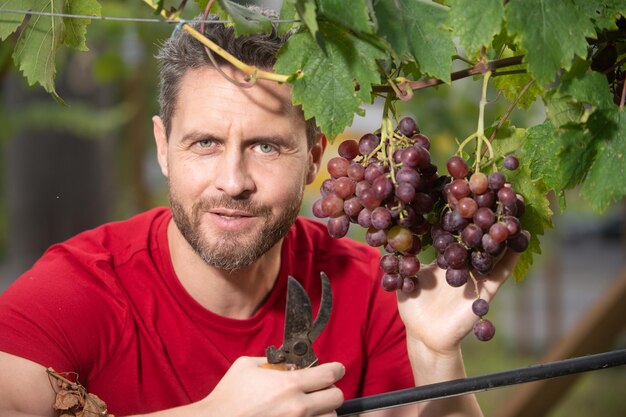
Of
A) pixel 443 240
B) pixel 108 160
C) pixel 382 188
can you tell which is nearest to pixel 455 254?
pixel 443 240

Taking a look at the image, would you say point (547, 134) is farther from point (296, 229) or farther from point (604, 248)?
point (604, 248)

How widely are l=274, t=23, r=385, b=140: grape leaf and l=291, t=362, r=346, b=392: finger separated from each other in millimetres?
331

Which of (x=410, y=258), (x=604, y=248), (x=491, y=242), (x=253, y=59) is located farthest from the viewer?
(x=604, y=248)

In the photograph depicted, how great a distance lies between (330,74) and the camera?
106 cm

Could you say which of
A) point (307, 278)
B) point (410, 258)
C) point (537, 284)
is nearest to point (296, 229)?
point (307, 278)

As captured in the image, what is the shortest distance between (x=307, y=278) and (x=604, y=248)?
11669 mm

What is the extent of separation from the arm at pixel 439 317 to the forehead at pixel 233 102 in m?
A: 0.33

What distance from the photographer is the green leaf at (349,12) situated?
Result: 979mm

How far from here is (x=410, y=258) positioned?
121 centimetres

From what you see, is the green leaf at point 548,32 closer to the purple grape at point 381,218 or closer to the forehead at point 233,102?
the purple grape at point 381,218

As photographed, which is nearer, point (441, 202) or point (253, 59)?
point (441, 202)

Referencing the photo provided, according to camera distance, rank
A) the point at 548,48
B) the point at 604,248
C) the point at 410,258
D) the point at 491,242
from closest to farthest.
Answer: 1. the point at 548,48
2. the point at 491,242
3. the point at 410,258
4. the point at 604,248

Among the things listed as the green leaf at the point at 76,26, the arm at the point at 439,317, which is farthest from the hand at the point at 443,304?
the green leaf at the point at 76,26

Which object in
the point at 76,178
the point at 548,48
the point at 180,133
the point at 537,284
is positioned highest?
the point at 548,48
